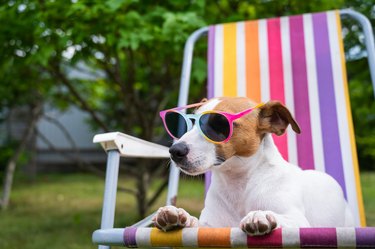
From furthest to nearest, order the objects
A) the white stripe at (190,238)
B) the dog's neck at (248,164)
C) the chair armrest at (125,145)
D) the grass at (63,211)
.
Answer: the grass at (63,211), the chair armrest at (125,145), the dog's neck at (248,164), the white stripe at (190,238)

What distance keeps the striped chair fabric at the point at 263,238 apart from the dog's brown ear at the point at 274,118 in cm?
45

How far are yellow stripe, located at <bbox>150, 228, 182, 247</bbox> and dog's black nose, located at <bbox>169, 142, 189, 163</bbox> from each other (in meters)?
0.21

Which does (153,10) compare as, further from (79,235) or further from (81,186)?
(81,186)

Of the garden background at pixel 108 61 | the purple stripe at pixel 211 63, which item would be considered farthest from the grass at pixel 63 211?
the purple stripe at pixel 211 63

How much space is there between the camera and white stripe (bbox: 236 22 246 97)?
2138 millimetres

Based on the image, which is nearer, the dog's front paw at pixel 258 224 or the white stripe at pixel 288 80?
the dog's front paw at pixel 258 224

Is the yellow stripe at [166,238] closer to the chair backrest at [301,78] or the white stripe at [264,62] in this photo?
the chair backrest at [301,78]

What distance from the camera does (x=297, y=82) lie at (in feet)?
6.96

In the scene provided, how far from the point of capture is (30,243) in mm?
3111

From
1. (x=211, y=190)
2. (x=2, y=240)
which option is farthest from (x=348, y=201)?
(x=2, y=240)

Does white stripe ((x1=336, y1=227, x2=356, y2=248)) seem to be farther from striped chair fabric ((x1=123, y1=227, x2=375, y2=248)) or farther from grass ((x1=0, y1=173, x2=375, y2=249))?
grass ((x1=0, y1=173, x2=375, y2=249))

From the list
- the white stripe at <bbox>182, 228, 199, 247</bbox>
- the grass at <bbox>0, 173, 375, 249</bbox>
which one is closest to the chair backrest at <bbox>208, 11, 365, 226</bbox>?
the white stripe at <bbox>182, 228, 199, 247</bbox>

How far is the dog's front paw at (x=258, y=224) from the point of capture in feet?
3.35

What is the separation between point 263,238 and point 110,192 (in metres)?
0.60
